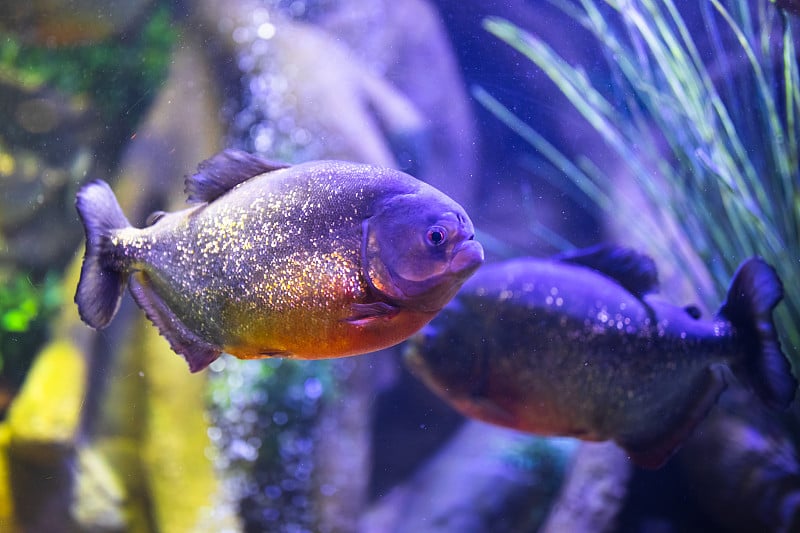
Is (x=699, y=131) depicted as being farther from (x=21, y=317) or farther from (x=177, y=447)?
(x=21, y=317)

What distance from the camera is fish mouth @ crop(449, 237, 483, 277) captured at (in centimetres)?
113

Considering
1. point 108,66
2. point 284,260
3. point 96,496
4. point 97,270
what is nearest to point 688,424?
point 284,260

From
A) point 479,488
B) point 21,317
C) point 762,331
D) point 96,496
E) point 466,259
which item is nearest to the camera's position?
point 466,259

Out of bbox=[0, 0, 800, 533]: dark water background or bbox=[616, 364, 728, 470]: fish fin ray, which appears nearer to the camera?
bbox=[616, 364, 728, 470]: fish fin ray

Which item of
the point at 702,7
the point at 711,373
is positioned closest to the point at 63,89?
the point at 702,7

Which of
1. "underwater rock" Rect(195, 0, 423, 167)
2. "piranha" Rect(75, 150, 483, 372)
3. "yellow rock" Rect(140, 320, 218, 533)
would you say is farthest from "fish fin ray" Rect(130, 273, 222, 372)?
"underwater rock" Rect(195, 0, 423, 167)

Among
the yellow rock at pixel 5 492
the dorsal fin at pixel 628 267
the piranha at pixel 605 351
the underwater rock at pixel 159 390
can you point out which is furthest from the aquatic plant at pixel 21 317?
the dorsal fin at pixel 628 267

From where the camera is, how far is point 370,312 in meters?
1.14

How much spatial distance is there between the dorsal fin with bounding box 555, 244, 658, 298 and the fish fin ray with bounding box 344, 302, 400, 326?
928mm

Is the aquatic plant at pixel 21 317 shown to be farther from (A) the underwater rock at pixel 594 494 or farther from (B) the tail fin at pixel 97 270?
(A) the underwater rock at pixel 594 494

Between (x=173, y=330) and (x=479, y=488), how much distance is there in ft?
7.06

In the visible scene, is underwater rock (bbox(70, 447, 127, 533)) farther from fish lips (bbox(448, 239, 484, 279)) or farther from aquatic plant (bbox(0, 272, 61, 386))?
fish lips (bbox(448, 239, 484, 279))

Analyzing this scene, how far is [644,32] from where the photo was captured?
84.4 inches

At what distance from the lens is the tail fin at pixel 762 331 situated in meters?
1.60
